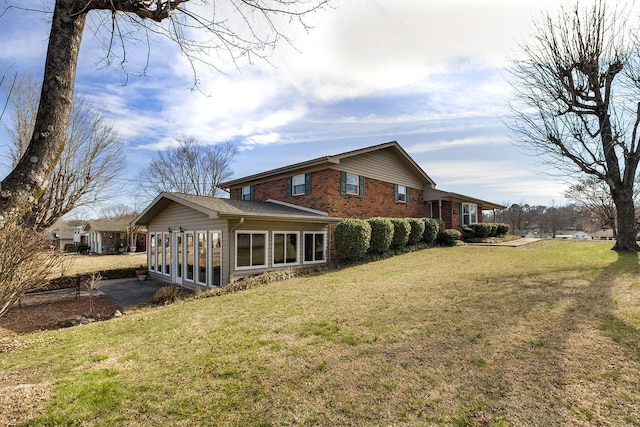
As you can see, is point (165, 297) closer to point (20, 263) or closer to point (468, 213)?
point (20, 263)

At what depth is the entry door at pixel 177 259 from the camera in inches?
519

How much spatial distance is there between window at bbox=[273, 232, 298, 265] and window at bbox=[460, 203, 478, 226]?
15510 millimetres

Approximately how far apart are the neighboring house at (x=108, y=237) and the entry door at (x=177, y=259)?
2546cm

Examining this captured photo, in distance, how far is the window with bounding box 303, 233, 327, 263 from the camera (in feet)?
45.4

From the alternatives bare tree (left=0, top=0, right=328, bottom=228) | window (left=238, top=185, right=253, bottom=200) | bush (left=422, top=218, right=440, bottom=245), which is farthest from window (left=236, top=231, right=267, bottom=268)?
bush (left=422, top=218, right=440, bottom=245)

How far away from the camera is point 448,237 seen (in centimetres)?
1947

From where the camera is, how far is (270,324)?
5.99 meters

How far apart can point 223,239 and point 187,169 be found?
24.8 metres

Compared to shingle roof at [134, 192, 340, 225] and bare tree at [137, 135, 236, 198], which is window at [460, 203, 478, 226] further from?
bare tree at [137, 135, 236, 198]

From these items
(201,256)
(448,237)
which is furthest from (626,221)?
(201,256)

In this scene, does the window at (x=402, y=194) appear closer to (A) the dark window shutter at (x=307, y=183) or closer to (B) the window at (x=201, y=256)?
(A) the dark window shutter at (x=307, y=183)

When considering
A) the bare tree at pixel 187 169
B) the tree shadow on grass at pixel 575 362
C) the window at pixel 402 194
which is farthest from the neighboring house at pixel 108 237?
the tree shadow on grass at pixel 575 362

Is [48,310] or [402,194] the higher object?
[402,194]

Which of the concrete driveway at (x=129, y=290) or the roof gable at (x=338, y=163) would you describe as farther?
the roof gable at (x=338, y=163)
